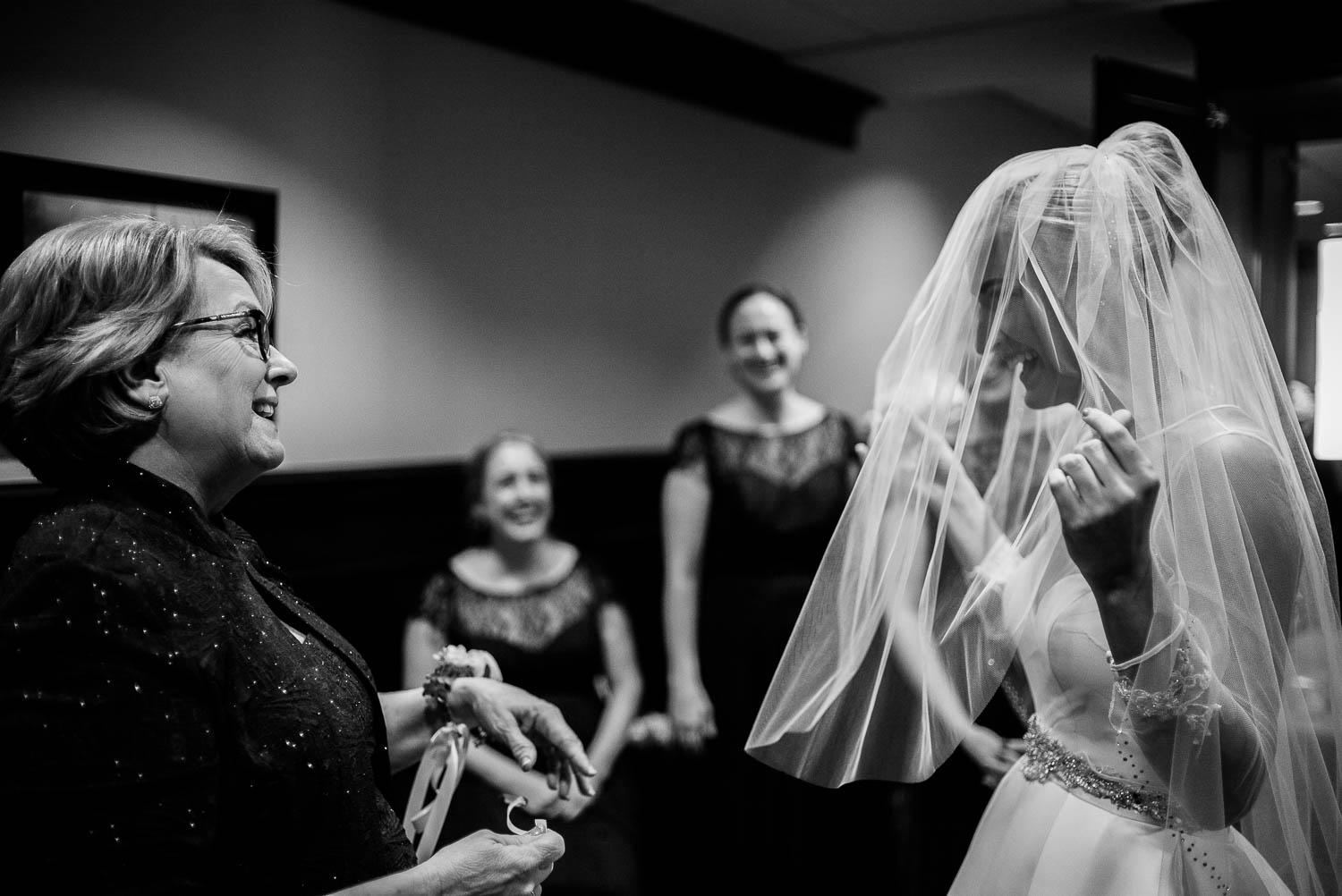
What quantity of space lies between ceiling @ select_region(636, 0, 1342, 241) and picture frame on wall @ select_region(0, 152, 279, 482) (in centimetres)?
201

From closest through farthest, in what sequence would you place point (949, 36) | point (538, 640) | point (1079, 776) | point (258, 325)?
point (258, 325) < point (1079, 776) < point (538, 640) < point (949, 36)

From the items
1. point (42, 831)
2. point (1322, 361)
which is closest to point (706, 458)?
point (1322, 361)

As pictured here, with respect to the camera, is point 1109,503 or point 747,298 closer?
point 1109,503

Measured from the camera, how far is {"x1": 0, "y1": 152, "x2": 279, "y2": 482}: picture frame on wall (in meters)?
2.19

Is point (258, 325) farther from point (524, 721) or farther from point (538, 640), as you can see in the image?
point (538, 640)

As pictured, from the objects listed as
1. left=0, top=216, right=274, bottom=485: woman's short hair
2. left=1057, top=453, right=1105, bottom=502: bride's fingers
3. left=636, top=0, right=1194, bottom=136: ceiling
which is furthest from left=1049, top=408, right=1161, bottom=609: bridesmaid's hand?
left=636, top=0, right=1194, bottom=136: ceiling

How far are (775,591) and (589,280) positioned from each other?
4.89 feet

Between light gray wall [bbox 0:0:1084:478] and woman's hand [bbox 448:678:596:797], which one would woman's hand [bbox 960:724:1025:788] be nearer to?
woman's hand [bbox 448:678:596:797]

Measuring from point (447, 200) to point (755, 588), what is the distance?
1480 millimetres

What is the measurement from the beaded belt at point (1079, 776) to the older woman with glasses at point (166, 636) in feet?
2.19

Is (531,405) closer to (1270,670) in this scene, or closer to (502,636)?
(502,636)

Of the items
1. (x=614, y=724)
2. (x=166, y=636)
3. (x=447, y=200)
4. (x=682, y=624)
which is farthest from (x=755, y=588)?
(x=166, y=636)

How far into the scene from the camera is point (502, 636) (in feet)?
9.29

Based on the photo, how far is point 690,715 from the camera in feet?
10.3
